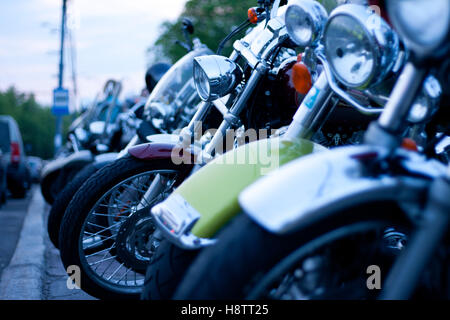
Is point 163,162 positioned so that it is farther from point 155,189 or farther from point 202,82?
point 202,82

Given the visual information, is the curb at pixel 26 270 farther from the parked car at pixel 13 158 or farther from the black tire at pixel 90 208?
the parked car at pixel 13 158

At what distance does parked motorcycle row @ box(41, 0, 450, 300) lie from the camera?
4.38 ft

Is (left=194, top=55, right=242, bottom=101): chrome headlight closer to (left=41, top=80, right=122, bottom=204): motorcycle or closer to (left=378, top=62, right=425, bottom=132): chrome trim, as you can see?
(left=378, top=62, right=425, bottom=132): chrome trim

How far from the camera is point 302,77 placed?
204 centimetres

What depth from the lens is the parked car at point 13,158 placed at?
1187 centimetres

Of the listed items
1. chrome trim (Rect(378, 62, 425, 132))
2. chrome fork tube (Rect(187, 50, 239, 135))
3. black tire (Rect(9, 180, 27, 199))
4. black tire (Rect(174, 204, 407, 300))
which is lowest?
black tire (Rect(9, 180, 27, 199))

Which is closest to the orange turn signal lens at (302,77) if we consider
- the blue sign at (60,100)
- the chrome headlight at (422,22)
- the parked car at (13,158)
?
the chrome headlight at (422,22)

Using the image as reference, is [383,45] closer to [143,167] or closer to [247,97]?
[247,97]

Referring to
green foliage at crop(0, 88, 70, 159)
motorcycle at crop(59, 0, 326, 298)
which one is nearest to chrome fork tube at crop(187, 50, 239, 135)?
motorcycle at crop(59, 0, 326, 298)

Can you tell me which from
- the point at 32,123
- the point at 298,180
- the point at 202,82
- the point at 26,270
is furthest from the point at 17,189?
the point at 32,123

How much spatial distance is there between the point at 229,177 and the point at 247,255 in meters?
0.52

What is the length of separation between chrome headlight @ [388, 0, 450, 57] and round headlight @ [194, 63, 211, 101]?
1.35m

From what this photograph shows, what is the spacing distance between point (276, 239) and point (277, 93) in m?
1.49

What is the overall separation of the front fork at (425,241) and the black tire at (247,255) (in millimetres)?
113
